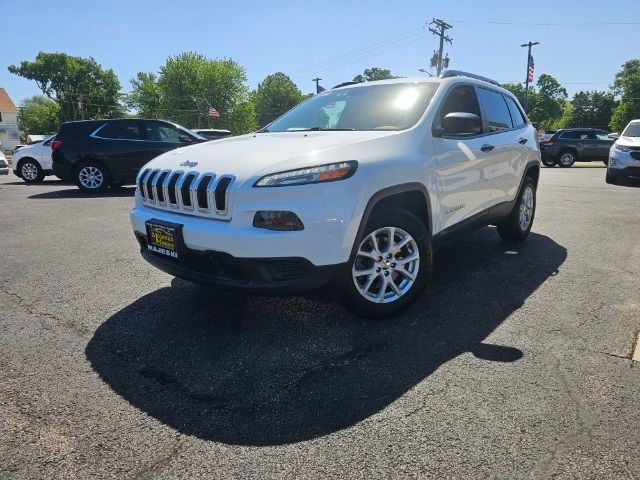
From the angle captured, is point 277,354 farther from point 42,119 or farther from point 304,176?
point 42,119

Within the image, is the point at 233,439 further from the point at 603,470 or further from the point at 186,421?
the point at 603,470

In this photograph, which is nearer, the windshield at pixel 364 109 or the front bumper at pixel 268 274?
the front bumper at pixel 268 274

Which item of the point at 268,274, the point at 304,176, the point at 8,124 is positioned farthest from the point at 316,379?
the point at 8,124

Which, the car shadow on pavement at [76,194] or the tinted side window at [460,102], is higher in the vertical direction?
the tinted side window at [460,102]

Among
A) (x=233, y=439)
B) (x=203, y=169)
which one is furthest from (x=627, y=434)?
(x=203, y=169)

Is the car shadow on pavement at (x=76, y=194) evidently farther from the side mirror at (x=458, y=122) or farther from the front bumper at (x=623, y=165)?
the front bumper at (x=623, y=165)

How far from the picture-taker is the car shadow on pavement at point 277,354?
2.26 m

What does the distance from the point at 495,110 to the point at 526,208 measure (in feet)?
4.76

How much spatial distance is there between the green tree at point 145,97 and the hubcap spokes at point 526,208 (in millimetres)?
87811

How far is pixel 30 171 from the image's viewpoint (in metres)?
14.4

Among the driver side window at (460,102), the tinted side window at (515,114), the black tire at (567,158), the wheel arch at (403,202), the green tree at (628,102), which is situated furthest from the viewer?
the green tree at (628,102)

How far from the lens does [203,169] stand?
3.06 m

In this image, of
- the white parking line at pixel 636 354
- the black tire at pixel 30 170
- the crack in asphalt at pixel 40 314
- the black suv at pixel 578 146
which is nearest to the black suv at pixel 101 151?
the black tire at pixel 30 170

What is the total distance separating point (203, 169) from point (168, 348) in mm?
1156
